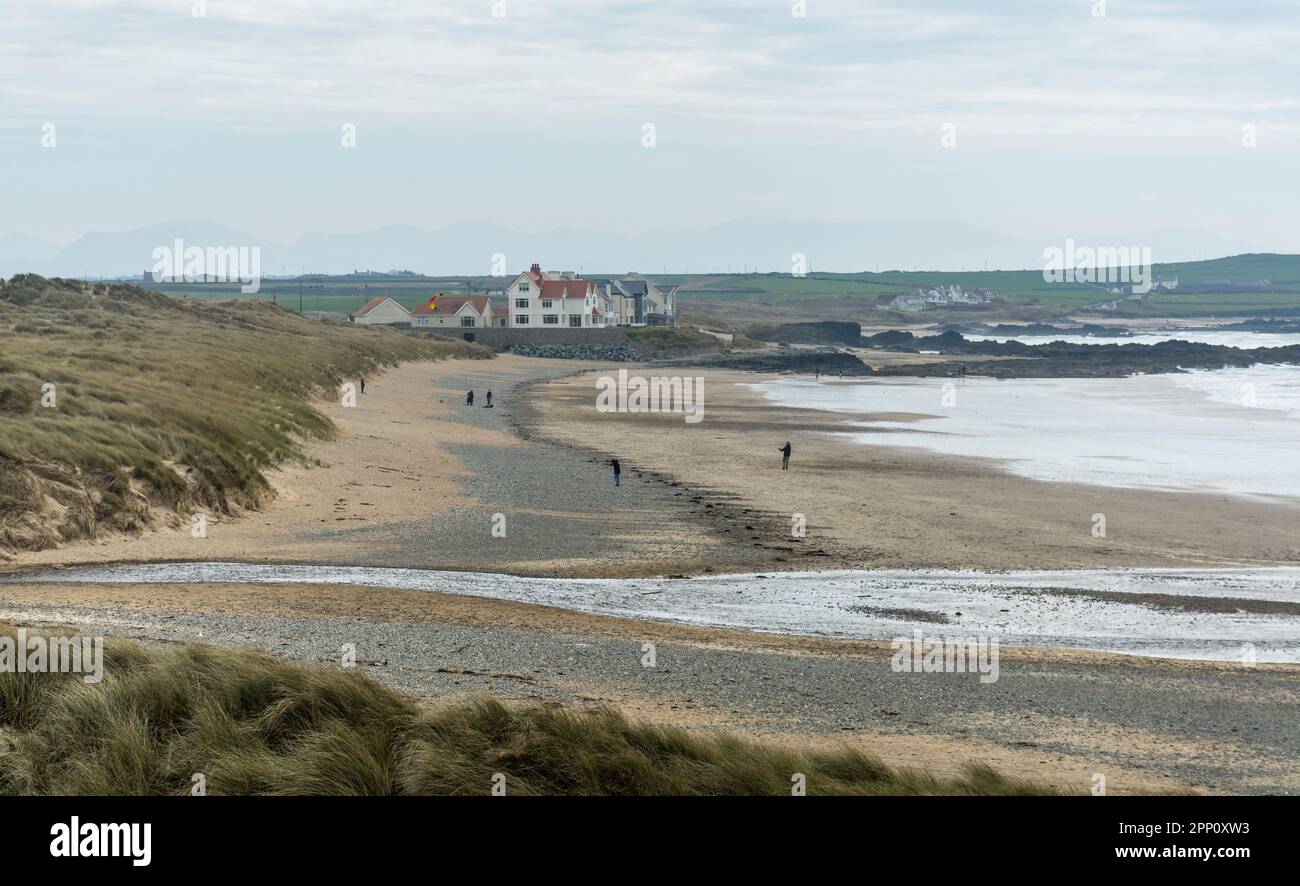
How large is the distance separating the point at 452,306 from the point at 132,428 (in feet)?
299

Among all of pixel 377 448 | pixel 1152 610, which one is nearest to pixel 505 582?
pixel 1152 610

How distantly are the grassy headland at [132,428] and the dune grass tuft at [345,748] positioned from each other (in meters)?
11.5

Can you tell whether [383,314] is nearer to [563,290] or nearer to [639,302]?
[563,290]

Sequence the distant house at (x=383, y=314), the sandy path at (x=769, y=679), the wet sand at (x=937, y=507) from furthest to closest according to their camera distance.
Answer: the distant house at (x=383, y=314) → the wet sand at (x=937, y=507) → the sandy path at (x=769, y=679)

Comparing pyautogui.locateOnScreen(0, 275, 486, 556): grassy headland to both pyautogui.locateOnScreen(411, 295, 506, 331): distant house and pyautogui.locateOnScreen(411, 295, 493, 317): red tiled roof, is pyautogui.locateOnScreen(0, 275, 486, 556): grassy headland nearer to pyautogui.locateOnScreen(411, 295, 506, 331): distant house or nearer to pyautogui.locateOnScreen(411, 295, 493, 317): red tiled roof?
pyautogui.locateOnScreen(411, 295, 506, 331): distant house

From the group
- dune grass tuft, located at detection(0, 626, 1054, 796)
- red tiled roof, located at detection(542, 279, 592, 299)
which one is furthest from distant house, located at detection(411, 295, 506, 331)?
dune grass tuft, located at detection(0, 626, 1054, 796)

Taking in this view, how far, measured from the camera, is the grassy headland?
22188 mm

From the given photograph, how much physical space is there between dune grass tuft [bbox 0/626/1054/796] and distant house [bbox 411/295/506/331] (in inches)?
4137

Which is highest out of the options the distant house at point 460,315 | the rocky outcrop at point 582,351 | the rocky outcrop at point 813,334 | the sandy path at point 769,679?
the distant house at point 460,315

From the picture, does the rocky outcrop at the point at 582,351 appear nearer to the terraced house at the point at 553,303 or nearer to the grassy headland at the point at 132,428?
the terraced house at the point at 553,303

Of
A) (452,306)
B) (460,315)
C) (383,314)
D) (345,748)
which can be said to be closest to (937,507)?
(345,748)

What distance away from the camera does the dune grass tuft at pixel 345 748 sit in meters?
9.34

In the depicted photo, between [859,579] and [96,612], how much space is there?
11.5m

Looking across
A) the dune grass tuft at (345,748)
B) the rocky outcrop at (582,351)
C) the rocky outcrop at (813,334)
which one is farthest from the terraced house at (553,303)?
the dune grass tuft at (345,748)
